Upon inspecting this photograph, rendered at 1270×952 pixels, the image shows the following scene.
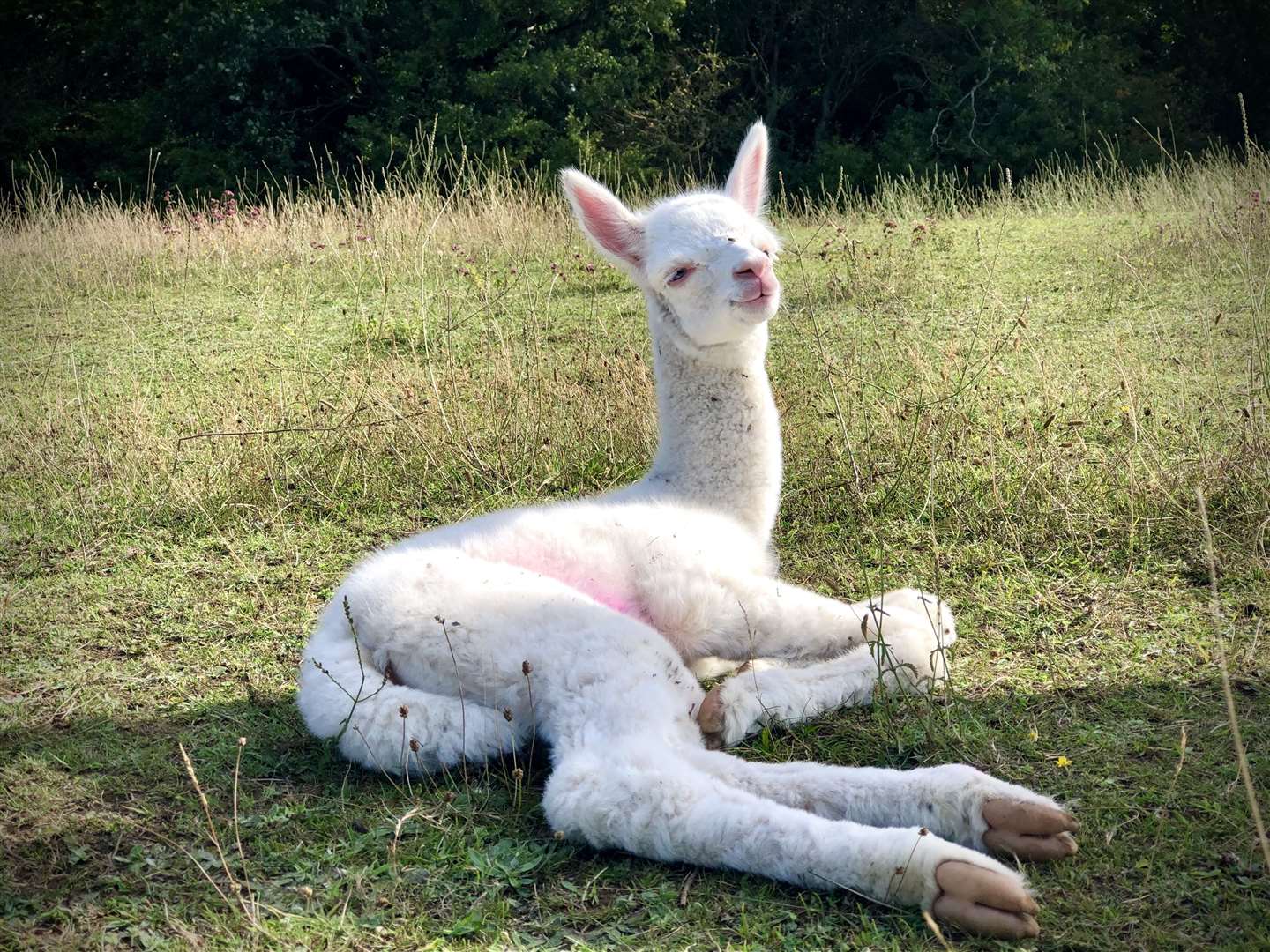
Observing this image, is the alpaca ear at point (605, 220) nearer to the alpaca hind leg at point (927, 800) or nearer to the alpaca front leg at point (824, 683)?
the alpaca front leg at point (824, 683)

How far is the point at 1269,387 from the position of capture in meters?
4.41

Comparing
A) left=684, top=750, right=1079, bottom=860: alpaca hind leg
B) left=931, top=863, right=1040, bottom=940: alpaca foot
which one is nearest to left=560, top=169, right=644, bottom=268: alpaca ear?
left=684, top=750, right=1079, bottom=860: alpaca hind leg

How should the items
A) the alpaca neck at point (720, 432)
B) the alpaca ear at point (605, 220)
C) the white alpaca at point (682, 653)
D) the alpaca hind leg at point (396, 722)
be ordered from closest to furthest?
the white alpaca at point (682, 653) → the alpaca hind leg at point (396, 722) → the alpaca neck at point (720, 432) → the alpaca ear at point (605, 220)

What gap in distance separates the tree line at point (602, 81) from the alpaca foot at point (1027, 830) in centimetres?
1776

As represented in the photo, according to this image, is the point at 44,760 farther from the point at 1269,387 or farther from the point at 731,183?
the point at 1269,387

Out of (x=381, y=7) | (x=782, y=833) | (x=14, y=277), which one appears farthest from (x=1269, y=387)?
(x=381, y=7)

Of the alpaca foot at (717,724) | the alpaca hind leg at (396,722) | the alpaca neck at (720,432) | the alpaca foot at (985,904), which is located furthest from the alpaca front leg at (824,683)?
the alpaca foot at (985,904)

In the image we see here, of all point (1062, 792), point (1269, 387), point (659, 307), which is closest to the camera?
point (1062, 792)

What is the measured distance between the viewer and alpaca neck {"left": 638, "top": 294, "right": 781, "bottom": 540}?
3791 mm

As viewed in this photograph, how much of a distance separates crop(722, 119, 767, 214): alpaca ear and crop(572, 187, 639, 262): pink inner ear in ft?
1.35

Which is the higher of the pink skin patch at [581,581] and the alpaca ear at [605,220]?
the alpaca ear at [605,220]

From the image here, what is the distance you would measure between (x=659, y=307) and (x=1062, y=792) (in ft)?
6.62

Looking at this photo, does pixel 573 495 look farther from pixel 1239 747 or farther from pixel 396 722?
pixel 1239 747

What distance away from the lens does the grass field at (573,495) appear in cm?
244
